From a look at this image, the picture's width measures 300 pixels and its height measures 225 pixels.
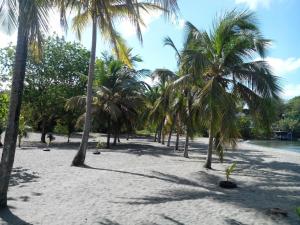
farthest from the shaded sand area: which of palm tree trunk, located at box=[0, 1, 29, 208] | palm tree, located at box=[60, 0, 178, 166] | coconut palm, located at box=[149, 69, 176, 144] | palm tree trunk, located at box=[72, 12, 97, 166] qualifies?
coconut palm, located at box=[149, 69, 176, 144]

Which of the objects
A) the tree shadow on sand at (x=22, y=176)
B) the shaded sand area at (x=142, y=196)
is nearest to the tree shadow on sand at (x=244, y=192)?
the shaded sand area at (x=142, y=196)

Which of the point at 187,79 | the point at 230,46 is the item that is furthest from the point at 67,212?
the point at 230,46

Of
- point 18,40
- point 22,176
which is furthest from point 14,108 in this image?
point 22,176

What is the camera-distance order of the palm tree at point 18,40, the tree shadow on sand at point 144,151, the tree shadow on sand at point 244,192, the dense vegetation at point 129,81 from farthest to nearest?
the tree shadow on sand at point 144,151, the tree shadow on sand at point 244,192, the dense vegetation at point 129,81, the palm tree at point 18,40

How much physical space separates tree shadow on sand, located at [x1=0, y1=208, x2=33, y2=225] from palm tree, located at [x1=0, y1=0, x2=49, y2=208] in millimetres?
283

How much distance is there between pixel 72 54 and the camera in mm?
28469

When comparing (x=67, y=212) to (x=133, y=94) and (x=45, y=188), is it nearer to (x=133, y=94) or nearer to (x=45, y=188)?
(x=45, y=188)

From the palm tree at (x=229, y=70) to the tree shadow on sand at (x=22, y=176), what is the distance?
250 inches

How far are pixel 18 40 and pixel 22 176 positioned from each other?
581cm

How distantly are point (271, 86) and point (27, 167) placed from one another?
31.0ft

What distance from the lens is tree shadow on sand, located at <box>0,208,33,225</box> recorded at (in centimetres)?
672

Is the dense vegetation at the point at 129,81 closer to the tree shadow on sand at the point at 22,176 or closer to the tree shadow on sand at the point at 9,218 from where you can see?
the tree shadow on sand at the point at 9,218

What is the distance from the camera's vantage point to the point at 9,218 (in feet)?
22.8

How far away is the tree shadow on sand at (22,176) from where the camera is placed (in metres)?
10.8
